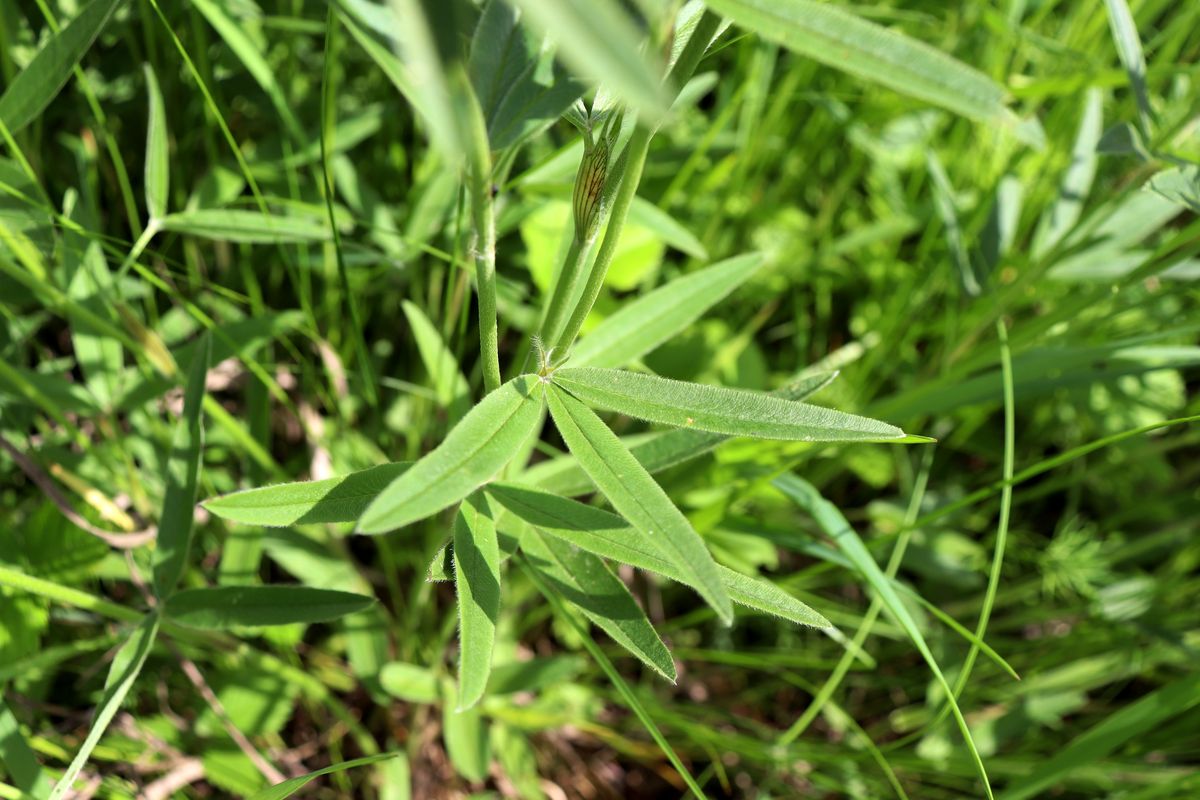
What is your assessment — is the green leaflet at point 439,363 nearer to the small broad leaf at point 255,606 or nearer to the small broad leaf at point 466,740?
the small broad leaf at point 255,606

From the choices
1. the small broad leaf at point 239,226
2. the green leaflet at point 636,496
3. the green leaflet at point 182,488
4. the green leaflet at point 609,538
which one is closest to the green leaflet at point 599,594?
the green leaflet at point 609,538

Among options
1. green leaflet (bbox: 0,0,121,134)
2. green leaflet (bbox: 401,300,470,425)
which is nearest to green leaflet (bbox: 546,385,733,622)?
green leaflet (bbox: 401,300,470,425)

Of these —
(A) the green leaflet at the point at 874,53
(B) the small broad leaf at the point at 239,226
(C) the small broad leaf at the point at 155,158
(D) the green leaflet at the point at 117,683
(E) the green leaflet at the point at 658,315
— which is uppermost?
(A) the green leaflet at the point at 874,53

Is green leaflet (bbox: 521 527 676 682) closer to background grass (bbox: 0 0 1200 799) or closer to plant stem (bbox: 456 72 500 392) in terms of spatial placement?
plant stem (bbox: 456 72 500 392)

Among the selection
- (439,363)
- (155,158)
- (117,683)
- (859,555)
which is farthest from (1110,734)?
(155,158)

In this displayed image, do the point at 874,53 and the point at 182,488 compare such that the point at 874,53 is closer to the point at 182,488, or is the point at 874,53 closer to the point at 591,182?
the point at 591,182

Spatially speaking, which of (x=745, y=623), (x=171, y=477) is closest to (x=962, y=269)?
(x=745, y=623)

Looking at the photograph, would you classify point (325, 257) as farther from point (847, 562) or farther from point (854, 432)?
point (854, 432)
